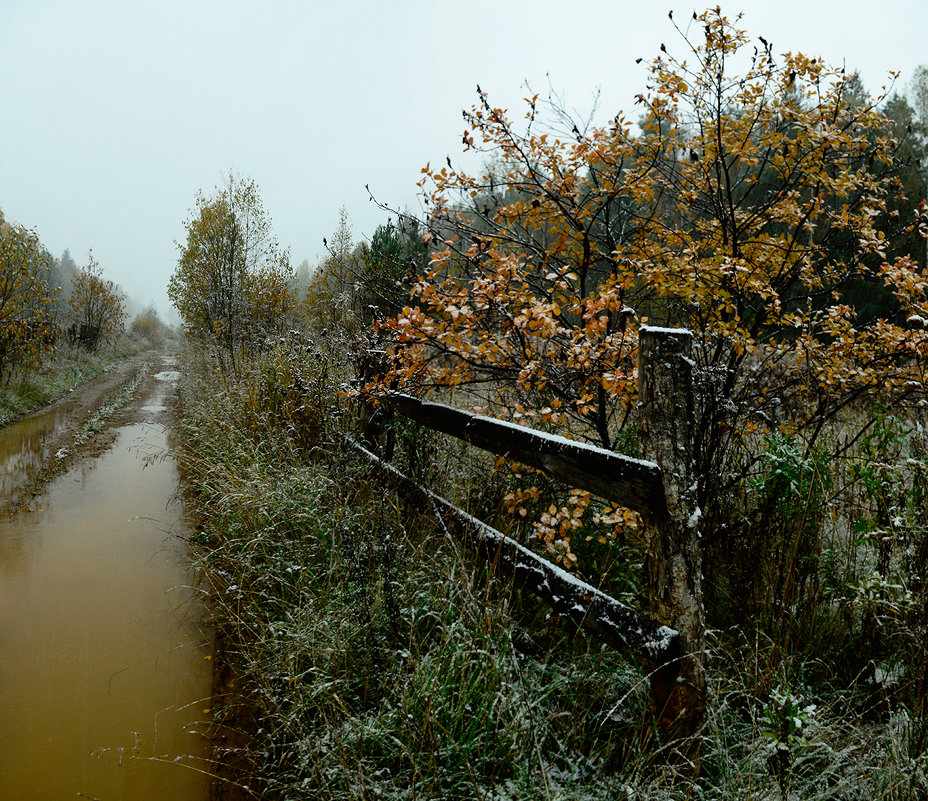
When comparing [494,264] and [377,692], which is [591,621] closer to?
[377,692]

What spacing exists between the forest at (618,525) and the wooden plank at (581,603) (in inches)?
0.9

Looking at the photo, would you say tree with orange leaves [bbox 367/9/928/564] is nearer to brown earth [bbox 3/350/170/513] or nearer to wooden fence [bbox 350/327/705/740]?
wooden fence [bbox 350/327/705/740]

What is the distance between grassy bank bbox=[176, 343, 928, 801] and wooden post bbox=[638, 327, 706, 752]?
12 cm

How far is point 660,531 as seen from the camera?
83.4 inches

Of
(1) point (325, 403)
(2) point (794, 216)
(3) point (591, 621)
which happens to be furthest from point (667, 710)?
(1) point (325, 403)

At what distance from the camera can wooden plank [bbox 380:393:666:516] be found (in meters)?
2.10

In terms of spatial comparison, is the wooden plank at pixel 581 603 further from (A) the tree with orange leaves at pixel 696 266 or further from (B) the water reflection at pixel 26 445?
(B) the water reflection at pixel 26 445

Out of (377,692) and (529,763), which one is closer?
(529,763)

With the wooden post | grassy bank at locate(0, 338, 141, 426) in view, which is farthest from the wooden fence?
grassy bank at locate(0, 338, 141, 426)

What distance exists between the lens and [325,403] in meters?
5.89

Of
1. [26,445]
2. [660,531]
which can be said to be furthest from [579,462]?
[26,445]

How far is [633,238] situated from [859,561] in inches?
109

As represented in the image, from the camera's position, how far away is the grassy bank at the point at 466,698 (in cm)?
204

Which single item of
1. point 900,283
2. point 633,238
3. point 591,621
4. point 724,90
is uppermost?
point 724,90
